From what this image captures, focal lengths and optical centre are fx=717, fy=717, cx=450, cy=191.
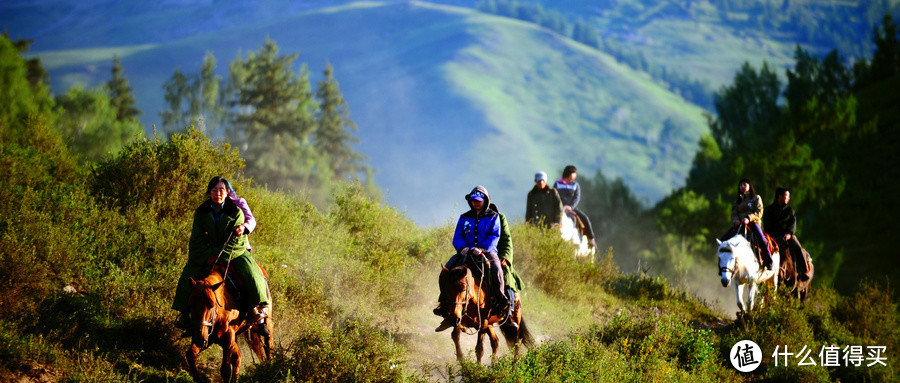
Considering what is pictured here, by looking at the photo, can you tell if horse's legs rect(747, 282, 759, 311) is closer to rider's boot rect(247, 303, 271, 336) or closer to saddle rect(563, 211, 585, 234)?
saddle rect(563, 211, 585, 234)

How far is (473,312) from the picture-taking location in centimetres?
946

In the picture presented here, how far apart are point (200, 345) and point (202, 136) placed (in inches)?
239

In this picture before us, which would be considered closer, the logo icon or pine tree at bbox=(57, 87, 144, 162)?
the logo icon

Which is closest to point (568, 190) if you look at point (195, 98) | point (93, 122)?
point (93, 122)

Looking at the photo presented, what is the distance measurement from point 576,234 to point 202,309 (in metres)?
10.9

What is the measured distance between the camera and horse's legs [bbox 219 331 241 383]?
8039mm

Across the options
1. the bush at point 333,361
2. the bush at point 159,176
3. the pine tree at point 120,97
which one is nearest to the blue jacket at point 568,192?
the bush at point 159,176

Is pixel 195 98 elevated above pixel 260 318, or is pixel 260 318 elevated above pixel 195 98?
pixel 195 98

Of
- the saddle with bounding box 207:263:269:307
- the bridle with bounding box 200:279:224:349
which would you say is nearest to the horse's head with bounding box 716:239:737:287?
the saddle with bounding box 207:263:269:307

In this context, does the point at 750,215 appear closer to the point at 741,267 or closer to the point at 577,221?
the point at 741,267

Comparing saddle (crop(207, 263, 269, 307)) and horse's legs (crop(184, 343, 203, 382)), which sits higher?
saddle (crop(207, 263, 269, 307))

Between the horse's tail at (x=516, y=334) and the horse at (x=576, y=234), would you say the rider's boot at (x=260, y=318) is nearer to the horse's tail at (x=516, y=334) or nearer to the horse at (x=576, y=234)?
the horse's tail at (x=516, y=334)

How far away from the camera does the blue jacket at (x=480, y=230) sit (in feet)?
32.3

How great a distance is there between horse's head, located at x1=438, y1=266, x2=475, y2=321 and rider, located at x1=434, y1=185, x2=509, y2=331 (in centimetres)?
37
